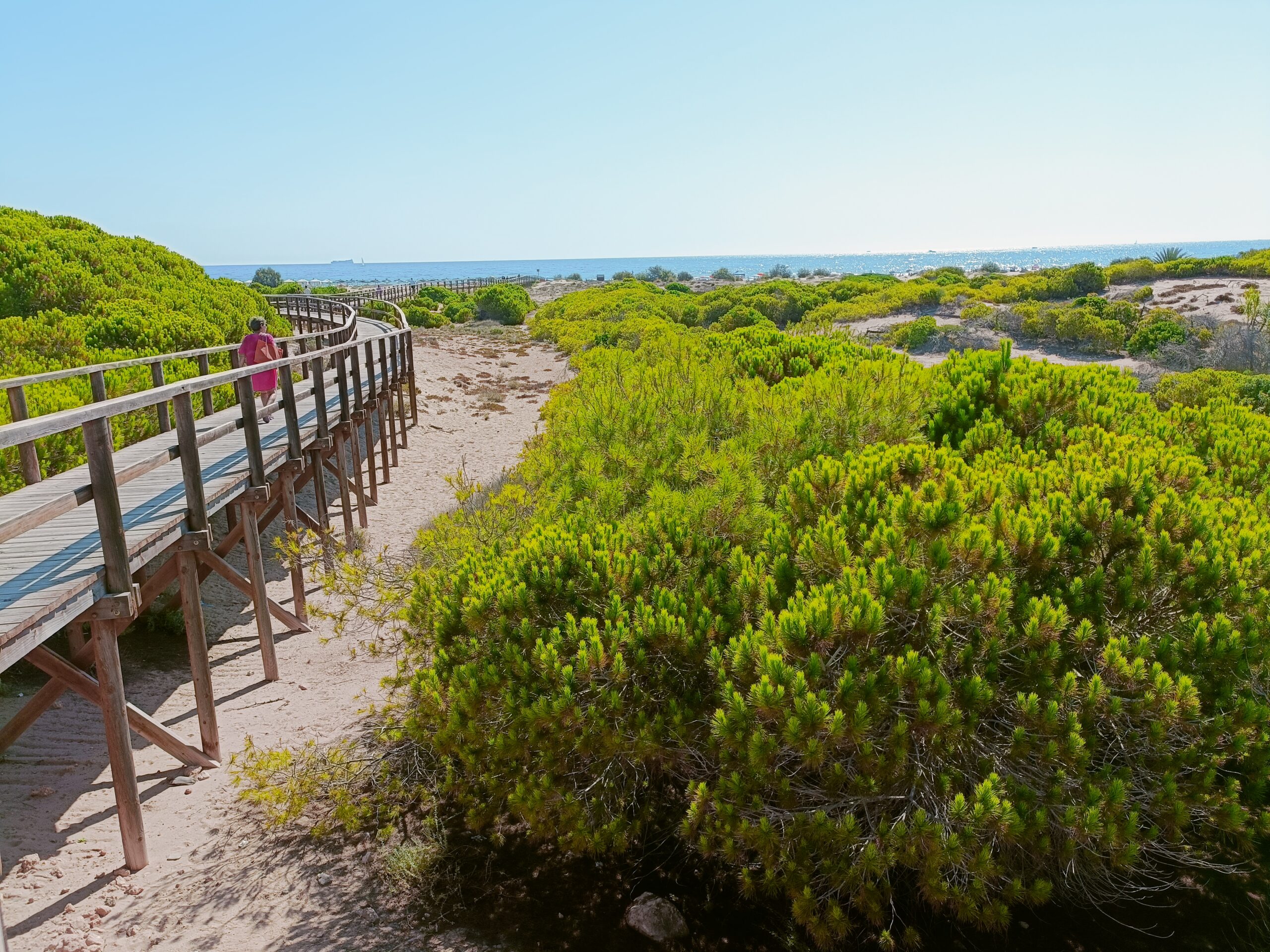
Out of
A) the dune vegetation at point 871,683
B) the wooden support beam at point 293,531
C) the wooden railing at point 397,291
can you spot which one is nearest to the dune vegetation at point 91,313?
the wooden support beam at point 293,531

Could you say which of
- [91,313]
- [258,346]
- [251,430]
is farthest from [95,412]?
[91,313]

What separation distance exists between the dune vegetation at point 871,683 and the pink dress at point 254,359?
5.36 metres

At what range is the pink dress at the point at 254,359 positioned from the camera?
9.98 m

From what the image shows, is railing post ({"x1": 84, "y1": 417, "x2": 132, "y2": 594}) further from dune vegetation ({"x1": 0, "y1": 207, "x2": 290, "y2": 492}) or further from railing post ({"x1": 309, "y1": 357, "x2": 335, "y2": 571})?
railing post ({"x1": 309, "y1": 357, "x2": 335, "y2": 571})

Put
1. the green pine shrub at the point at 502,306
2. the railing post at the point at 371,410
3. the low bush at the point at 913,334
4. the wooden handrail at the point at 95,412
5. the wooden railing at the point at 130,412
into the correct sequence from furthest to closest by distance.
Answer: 1. the green pine shrub at the point at 502,306
2. the low bush at the point at 913,334
3. the railing post at the point at 371,410
4. the wooden railing at the point at 130,412
5. the wooden handrail at the point at 95,412

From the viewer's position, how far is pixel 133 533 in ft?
16.7

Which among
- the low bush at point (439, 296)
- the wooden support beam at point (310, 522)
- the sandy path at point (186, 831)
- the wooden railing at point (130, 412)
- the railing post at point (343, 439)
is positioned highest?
the low bush at point (439, 296)

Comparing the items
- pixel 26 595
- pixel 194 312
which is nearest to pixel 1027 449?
pixel 26 595

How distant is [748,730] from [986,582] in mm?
1429

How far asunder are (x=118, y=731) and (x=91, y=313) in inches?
495

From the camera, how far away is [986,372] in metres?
7.34

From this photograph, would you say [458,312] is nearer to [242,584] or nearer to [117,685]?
[242,584]

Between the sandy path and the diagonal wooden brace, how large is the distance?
0.21 m

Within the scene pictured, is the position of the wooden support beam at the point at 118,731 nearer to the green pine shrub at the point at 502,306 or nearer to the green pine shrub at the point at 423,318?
the green pine shrub at the point at 423,318
